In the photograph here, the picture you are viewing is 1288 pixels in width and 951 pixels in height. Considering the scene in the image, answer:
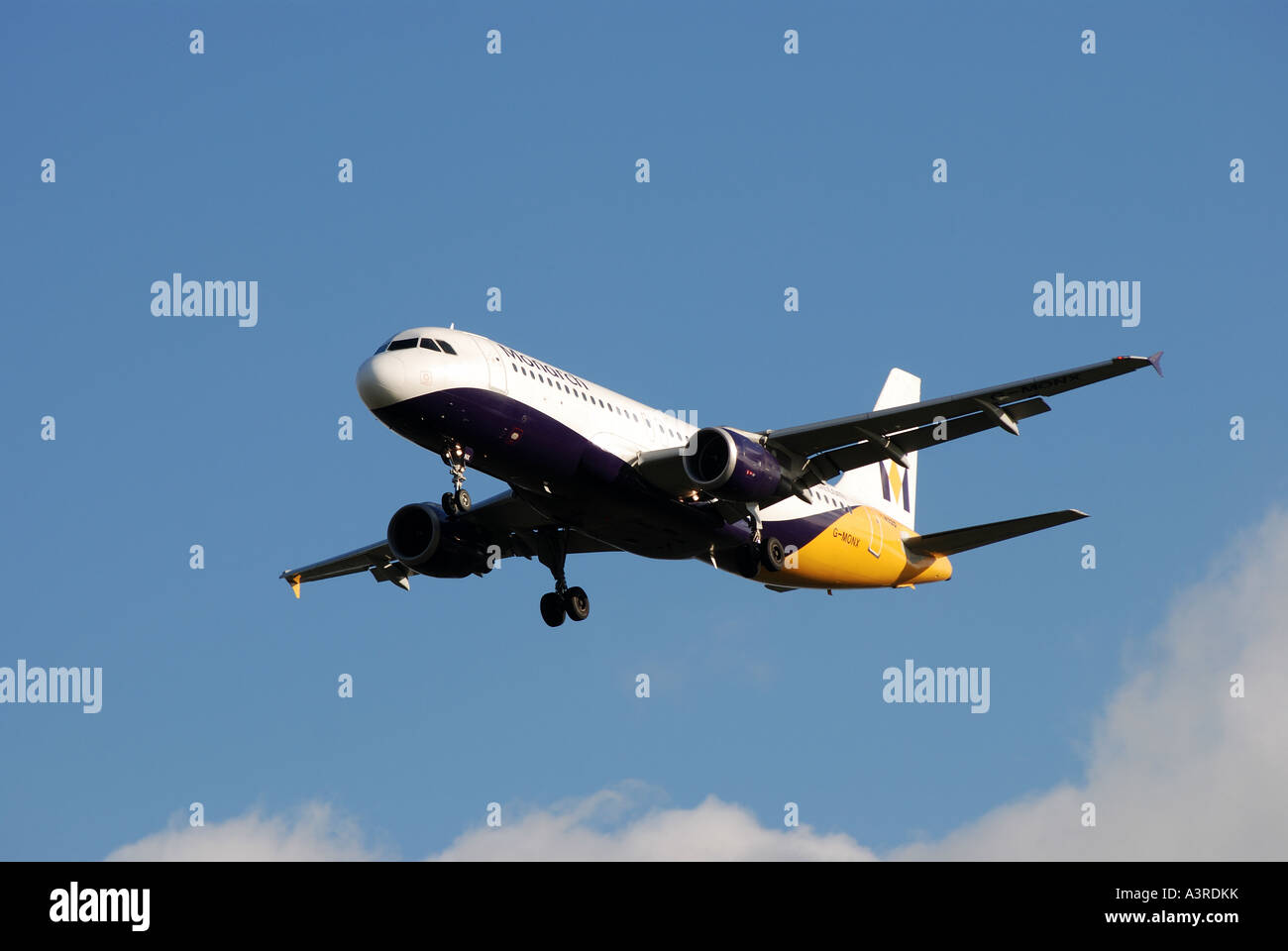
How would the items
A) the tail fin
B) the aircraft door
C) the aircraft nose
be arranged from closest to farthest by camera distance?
the aircraft nose
the aircraft door
the tail fin

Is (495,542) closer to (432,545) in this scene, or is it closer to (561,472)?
(432,545)

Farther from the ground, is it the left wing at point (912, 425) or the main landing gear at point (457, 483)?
the left wing at point (912, 425)

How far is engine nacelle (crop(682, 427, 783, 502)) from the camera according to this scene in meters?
40.4

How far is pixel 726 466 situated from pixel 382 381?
8.93m

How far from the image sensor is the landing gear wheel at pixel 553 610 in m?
46.1

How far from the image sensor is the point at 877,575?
49.2 metres

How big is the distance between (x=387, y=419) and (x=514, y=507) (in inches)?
314

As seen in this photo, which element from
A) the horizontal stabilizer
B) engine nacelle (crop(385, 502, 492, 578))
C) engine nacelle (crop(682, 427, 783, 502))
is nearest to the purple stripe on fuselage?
engine nacelle (crop(682, 427, 783, 502))

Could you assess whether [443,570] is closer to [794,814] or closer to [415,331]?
[415,331]

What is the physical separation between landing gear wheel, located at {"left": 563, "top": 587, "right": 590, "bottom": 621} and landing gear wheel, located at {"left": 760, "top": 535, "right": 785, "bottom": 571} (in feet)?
17.9

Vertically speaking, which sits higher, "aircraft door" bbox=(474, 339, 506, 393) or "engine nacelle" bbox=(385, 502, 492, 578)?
"aircraft door" bbox=(474, 339, 506, 393)

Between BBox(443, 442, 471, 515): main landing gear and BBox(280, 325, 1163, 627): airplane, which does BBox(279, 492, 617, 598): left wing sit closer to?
BBox(280, 325, 1163, 627): airplane

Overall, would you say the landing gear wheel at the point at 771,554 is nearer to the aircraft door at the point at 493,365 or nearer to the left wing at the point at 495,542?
the left wing at the point at 495,542

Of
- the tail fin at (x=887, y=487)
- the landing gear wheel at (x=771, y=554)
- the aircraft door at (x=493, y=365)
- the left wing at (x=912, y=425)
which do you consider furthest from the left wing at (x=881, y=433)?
the tail fin at (x=887, y=487)
